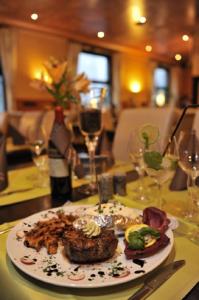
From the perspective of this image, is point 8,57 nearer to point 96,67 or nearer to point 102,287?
point 96,67

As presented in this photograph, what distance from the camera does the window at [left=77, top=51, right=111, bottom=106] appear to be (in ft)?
22.4

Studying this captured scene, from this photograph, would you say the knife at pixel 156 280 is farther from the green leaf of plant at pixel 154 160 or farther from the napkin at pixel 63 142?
the napkin at pixel 63 142

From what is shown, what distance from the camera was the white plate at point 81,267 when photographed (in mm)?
400

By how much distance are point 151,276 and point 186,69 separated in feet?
33.2

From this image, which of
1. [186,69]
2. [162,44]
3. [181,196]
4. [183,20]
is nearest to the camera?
[181,196]

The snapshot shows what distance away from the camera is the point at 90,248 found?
1.46 ft

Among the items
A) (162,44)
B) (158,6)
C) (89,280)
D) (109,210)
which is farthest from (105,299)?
(162,44)

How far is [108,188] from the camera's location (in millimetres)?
805

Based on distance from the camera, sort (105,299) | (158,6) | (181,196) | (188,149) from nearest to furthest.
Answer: (105,299) → (188,149) → (181,196) → (158,6)

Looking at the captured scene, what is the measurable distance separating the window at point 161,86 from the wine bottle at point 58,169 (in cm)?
825

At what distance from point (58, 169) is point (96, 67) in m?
6.75

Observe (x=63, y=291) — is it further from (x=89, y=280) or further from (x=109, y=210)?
(x=109, y=210)

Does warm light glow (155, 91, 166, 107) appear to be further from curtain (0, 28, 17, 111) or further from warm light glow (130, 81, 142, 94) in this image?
curtain (0, 28, 17, 111)

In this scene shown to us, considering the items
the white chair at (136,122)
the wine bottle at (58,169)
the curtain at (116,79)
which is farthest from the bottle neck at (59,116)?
the curtain at (116,79)
